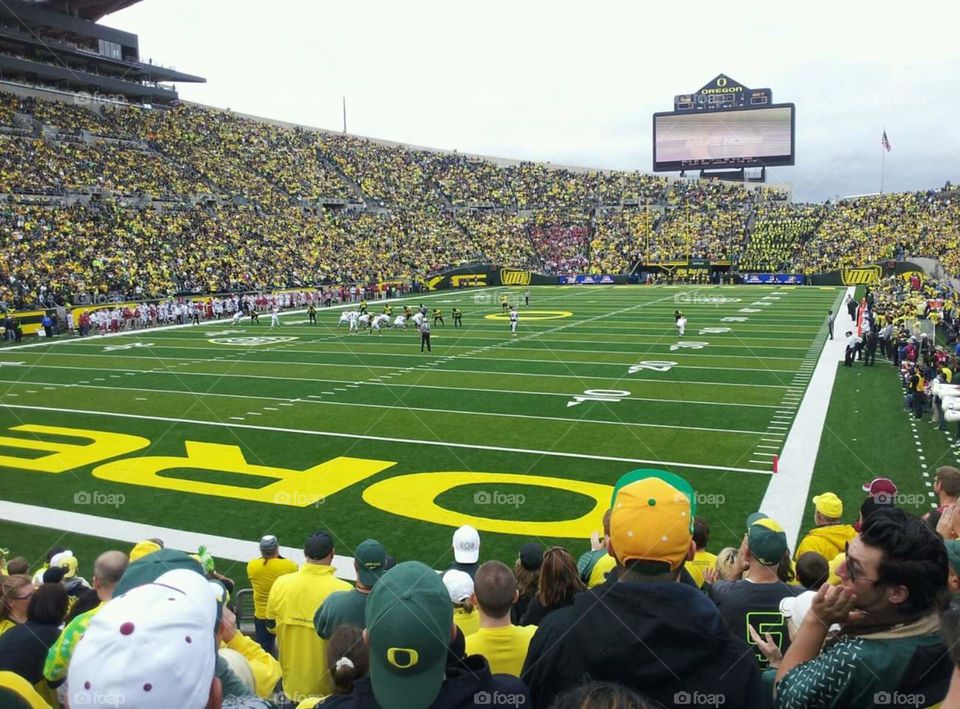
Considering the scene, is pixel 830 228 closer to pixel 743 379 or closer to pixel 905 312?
pixel 905 312

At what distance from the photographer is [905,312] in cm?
2133

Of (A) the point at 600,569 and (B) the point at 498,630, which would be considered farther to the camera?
(A) the point at 600,569

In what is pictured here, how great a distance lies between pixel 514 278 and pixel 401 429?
4380 cm

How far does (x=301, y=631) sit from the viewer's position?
448 cm

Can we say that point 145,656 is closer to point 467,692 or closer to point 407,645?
point 407,645

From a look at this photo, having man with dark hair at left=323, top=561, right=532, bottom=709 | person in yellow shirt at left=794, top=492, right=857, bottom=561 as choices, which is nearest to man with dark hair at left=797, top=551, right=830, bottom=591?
person in yellow shirt at left=794, top=492, right=857, bottom=561

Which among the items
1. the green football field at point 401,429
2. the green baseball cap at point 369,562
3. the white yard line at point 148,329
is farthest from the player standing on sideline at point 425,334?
the green baseball cap at point 369,562

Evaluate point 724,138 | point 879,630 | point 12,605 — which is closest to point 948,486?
point 879,630

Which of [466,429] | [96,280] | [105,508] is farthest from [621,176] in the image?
[105,508]

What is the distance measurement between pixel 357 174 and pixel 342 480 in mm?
55054

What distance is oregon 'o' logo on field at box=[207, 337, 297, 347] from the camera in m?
25.8

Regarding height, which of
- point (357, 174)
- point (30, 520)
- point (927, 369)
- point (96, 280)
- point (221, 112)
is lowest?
point (30, 520)

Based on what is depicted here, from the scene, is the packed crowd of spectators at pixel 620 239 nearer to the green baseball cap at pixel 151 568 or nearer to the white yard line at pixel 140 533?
the white yard line at pixel 140 533

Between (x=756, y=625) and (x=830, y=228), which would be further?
(x=830, y=228)
